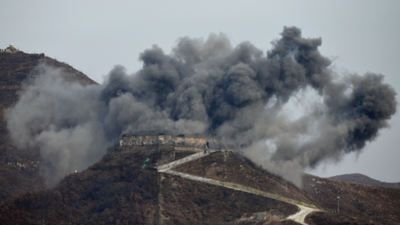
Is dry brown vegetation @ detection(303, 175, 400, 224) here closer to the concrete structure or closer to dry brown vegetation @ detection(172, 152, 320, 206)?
dry brown vegetation @ detection(172, 152, 320, 206)

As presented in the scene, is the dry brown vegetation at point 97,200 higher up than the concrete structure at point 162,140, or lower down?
lower down

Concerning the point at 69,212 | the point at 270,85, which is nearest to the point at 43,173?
the point at 69,212

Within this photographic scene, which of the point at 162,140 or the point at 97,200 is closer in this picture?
the point at 97,200

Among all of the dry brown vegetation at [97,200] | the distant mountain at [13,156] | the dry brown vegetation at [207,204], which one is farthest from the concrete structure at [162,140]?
the distant mountain at [13,156]

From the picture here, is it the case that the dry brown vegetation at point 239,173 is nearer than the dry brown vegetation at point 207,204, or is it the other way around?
the dry brown vegetation at point 207,204

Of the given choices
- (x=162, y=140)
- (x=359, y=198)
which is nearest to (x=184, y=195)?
(x=162, y=140)

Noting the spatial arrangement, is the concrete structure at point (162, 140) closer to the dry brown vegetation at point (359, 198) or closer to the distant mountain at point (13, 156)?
the dry brown vegetation at point (359, 198)

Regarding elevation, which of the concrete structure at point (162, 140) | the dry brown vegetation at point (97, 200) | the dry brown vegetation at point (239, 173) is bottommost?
the dry brown vegetation at point (97, 200)

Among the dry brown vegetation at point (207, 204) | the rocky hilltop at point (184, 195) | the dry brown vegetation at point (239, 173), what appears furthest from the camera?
the dry brown vegetation at point (239, 173)

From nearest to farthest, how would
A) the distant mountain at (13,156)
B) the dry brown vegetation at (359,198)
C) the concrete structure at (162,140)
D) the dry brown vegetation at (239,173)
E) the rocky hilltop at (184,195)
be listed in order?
the rocky hilltop at (184,195) < the dry brown vegetation at (239,173) < the dry brown vegetation at (359,198) < the concrete structure at (162,140) < the distant mountain at (13,156)

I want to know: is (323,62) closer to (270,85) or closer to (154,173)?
(270,85)

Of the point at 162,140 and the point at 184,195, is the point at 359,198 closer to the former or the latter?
the point at 184,195

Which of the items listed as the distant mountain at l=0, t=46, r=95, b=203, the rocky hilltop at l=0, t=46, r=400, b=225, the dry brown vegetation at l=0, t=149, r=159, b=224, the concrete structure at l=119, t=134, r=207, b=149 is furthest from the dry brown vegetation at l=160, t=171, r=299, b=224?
the distant mountain at l=0, t=46, r=95, b=203
